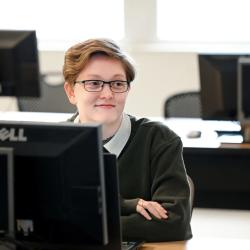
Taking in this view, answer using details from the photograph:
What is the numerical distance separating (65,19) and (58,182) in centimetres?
453

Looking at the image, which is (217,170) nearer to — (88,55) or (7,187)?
(88,55)

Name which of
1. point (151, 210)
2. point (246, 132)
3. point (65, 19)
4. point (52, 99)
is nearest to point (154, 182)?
point (151, 210)

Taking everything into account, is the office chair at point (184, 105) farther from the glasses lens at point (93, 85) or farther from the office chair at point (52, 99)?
the glasses lens at point (93, 85)

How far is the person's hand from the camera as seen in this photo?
2213mm

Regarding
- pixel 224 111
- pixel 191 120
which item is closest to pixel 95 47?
pixel 224 111

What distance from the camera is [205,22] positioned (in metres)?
5.86

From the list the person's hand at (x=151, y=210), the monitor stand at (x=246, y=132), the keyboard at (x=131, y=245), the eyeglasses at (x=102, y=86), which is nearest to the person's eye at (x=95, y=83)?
the eyeglasses at (x=102, y=86)

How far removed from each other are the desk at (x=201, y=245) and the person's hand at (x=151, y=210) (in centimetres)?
9

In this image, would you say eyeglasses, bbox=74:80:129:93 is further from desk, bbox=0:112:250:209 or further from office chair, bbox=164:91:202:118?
office chair, bbox=164:91:202:118

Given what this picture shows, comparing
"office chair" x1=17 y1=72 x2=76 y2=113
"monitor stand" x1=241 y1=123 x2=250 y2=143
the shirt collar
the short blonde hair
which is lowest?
"monitor stand" x1=241 y1=123 x2=250 y2=143

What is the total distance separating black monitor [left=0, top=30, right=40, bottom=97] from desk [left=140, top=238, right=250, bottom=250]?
50.9 inches

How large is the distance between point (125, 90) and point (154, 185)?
13.0 inches

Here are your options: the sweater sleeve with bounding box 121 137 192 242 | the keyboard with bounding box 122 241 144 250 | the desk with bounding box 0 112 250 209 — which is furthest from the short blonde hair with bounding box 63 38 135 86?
the desk with bounding box 0 112 250 209

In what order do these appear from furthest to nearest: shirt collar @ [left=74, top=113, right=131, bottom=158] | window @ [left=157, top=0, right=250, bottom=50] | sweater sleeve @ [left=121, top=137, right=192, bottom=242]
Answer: window @ [left=157, top=0, right=250, bottom=50] → shirt collar @ [left=74, top=113, right=131, bottom=158] → sweater sleeve @ [left=121, top=137, right=192, bottom=242]
